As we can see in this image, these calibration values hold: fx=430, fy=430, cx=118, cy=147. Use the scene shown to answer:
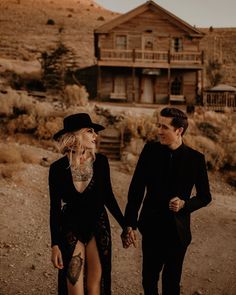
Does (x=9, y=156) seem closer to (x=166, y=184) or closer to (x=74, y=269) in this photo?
(x=166, y=184)

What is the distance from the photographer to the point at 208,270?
7547 millimetres

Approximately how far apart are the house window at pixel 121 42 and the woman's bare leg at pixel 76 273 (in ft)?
86.6

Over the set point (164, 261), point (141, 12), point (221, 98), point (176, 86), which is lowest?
point (164, 261)

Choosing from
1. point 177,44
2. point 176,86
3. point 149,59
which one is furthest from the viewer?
point 176,86

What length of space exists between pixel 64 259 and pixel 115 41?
86.5ft

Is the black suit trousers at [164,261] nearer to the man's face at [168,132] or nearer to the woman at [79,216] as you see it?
the woman at [79,216]

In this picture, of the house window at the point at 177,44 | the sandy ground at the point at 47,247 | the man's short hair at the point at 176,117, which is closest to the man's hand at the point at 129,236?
the man's short hair at the point at 176,117

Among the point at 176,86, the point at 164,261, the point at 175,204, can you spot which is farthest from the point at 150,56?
the point at 175,204

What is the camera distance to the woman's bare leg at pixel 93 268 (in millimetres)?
3695

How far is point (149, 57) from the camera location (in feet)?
94.3

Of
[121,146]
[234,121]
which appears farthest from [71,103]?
[234,121]

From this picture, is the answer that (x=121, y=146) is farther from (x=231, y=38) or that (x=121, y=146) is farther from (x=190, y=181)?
(x=231, y=38)

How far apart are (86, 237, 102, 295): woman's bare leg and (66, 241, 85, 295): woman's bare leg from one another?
0.22ft

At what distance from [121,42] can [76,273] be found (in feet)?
87.4
